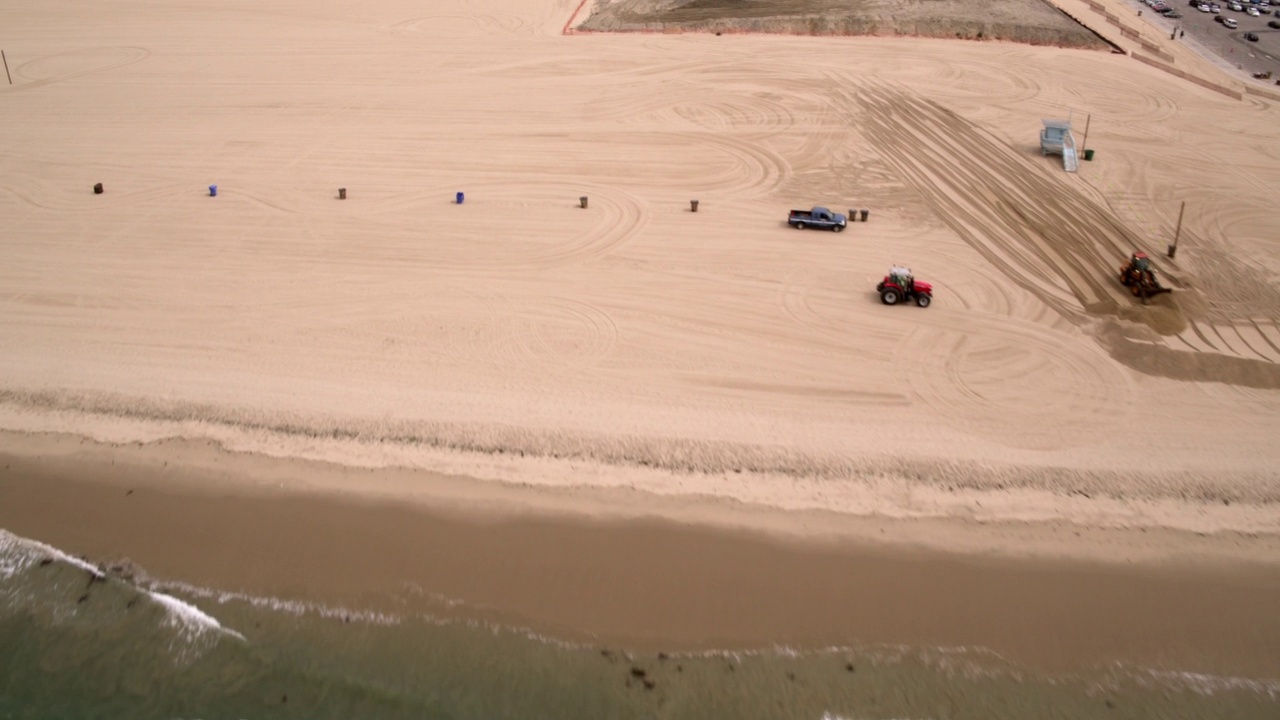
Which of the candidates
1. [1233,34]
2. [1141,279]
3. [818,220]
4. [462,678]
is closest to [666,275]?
[818,220]

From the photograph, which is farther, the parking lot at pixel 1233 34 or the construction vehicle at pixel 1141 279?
the parking lot at pixel 1233 34

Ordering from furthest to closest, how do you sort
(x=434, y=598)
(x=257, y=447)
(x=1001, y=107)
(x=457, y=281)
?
(x=1001, y=107)
(x=457, y=281)
(x=257, y=447)
(x=434, y=598)

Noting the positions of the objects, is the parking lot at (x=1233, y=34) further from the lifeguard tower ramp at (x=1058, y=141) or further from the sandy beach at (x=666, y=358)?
the lifeguard tower ramp at (x=1058, y=141)

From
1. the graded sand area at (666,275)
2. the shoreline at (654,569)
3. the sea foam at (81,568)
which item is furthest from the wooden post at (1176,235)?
the sea foam at (81,568)

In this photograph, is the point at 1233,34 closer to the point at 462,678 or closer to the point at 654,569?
the point at 654,569

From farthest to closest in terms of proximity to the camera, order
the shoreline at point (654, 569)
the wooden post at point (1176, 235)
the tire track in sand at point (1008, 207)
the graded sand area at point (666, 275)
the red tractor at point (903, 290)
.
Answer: the wooden post at point (1176, 235) → the tire track in sand at point (1008, 207) → the red tractor at point (903, 290) → the graded sand area at point (666, 275) → the shoreline at point (654, 569)

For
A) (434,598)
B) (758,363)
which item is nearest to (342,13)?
(758,363)

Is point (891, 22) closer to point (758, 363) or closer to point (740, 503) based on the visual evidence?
point (758, 363)
